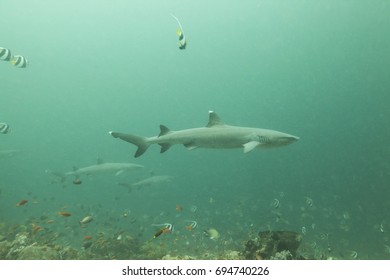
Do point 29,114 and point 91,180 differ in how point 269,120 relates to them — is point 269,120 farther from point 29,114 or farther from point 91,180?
point 29,114

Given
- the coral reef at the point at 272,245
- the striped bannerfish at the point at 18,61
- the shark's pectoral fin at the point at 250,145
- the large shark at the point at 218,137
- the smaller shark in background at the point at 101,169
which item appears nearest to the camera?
the coral reef at the point at 272,245

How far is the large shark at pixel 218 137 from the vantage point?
8.09 m

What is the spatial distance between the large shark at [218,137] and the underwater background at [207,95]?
1260 cm

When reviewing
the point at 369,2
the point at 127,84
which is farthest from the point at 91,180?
the point at 369,2

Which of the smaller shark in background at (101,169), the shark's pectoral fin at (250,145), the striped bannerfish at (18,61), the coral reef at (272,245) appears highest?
the striped bannerfish at (18,61)

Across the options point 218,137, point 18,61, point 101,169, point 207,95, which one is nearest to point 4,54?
point 18,61

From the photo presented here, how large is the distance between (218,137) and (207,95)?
15979cm

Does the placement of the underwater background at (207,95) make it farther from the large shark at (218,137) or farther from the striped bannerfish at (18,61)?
the striped bannerfish at (18,61)

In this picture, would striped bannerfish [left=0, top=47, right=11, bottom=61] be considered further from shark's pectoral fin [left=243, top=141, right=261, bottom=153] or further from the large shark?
shark's pectoral fin [left=243, top=141, right=261, bottom=153]

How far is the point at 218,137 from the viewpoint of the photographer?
8359 mm

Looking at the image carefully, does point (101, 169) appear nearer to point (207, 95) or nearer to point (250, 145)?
point (250, 145)

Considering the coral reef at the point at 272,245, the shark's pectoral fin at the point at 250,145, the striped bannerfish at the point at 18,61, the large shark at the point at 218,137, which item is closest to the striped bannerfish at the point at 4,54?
the striped bannerfish at the point at 18,61

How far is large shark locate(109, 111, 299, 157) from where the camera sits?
809 centimetres

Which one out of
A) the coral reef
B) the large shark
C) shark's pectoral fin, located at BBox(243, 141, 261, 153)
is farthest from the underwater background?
the coral reef
